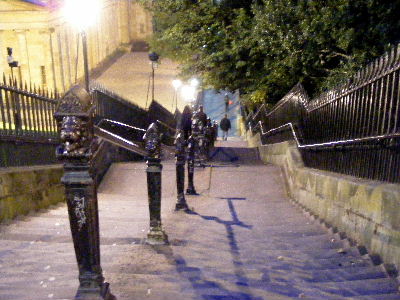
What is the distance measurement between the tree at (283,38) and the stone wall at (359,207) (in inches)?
138

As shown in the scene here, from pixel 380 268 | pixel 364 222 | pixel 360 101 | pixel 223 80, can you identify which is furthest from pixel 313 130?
pixel 223 80

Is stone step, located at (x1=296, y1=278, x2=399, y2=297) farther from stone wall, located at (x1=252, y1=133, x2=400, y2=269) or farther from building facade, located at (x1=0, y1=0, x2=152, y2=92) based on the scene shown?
building facade, located at (x1=0, y1=0, x2=152, y2=92)

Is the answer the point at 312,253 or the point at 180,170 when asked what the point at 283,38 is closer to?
the point at 180,170

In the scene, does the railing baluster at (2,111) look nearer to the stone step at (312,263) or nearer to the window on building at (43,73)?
the stone step at (312,263)

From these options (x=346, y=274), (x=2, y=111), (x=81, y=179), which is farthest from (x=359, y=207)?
(x=2, y=111)

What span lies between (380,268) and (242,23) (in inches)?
431

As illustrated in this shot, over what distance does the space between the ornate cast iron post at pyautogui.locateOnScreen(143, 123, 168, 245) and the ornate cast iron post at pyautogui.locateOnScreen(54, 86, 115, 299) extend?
1894 millimetres

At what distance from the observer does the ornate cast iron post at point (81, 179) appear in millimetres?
2445

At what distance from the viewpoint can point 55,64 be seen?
32.9m

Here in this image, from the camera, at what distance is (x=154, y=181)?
466 centimetres

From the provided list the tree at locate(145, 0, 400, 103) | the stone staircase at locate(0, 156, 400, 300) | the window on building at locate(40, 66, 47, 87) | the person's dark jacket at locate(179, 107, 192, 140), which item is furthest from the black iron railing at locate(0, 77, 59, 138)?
the window on building at locate(40, 66, 47, 87)

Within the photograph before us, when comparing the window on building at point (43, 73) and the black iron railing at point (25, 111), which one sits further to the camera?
the window on building at point (43, 73)

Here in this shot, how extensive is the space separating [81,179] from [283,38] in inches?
341

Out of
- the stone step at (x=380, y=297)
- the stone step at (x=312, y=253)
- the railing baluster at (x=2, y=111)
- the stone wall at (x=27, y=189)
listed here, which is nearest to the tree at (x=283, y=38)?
the stone step at (x=312, y=253)
